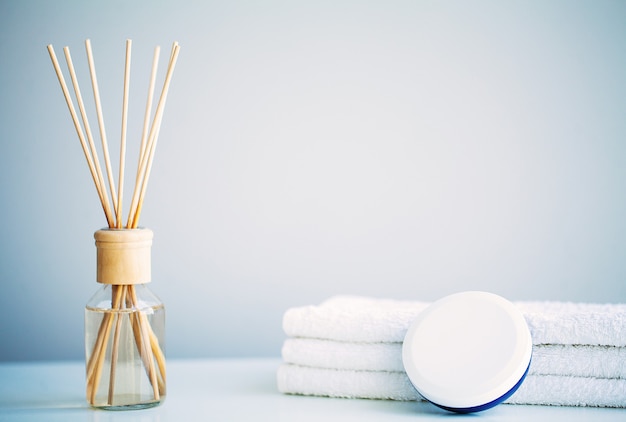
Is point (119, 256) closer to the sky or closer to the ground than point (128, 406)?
closer to the sky

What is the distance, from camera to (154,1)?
115cm

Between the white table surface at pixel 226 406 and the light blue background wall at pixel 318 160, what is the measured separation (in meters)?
0.17

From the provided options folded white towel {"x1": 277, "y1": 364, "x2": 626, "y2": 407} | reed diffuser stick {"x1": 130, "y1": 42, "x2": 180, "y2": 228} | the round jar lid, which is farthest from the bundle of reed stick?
the round jar lid

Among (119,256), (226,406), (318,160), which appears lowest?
(226,406)

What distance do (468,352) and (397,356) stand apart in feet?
0.30

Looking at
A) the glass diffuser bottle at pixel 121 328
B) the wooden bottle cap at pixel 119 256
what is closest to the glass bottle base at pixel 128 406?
the glass diffuser bottle at pixel 121 328

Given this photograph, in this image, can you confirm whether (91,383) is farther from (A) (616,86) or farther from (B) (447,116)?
(A) (616,86)

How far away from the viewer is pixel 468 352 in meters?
0.82

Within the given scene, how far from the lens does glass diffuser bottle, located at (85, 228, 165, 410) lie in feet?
2.75

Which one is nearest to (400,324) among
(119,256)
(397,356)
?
(397,356)

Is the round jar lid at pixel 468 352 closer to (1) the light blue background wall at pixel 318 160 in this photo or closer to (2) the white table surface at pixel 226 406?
(2) the white table surface at pixel 226 406

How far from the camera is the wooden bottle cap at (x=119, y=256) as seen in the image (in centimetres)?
84

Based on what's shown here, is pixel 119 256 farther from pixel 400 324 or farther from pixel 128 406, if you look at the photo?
pixel 400 324

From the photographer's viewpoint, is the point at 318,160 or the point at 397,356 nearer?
the point at 397,356
